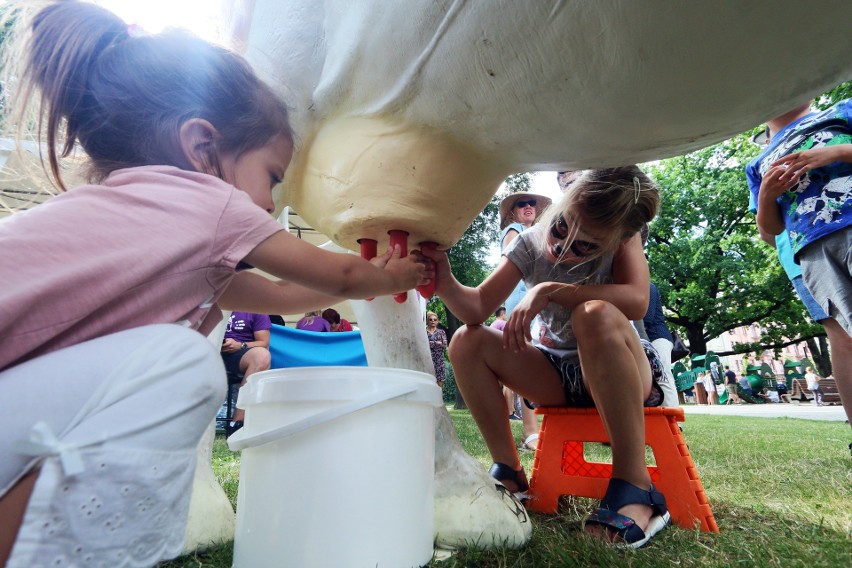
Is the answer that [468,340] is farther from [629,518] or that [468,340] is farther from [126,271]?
[126,271]

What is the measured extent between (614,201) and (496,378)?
1.72 ft

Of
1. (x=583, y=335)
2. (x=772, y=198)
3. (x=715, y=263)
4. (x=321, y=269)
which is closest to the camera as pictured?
(x=321, y=269)

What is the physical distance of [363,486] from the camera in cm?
73

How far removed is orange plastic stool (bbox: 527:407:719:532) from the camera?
1102mm

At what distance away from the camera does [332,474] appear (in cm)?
72

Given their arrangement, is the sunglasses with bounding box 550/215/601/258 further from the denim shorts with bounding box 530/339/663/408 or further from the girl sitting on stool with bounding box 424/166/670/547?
the denim shorts with bounding box 530/339/663/408

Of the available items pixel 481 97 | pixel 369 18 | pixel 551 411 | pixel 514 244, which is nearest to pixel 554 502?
pixel 551 411

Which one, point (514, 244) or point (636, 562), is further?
point (514, 244)

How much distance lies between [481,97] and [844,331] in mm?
1415

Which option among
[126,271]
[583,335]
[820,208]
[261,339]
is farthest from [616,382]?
[261,339]

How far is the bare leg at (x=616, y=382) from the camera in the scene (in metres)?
1.06

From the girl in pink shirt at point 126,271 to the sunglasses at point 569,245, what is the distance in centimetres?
53

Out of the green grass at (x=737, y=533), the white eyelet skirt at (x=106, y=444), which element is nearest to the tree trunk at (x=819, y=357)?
the green grass at (x=737, y=533)

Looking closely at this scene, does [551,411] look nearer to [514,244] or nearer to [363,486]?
[514,244]
